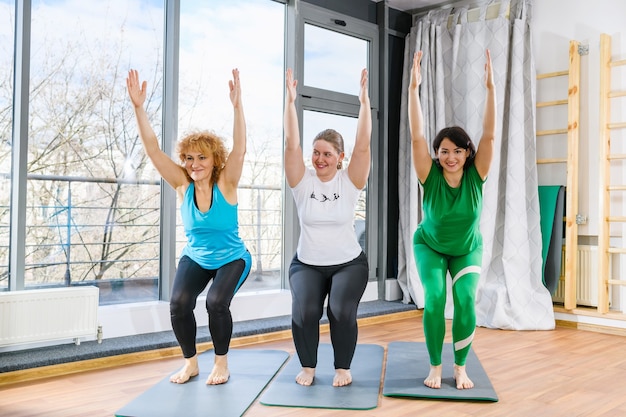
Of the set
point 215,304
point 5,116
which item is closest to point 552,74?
point 215,304

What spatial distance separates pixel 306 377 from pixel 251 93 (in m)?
2.60

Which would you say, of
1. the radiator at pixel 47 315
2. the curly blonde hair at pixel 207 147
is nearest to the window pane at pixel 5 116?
the radiator at pixel 47 315

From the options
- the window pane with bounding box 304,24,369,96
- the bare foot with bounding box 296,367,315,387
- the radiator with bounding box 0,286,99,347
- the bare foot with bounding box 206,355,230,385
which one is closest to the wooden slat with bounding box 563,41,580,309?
the window pane with bounding box 304,24,369,96

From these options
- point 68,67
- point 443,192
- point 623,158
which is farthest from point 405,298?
point 68,67

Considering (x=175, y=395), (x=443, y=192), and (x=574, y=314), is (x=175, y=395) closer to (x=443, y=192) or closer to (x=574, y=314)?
(x=443, y=192)

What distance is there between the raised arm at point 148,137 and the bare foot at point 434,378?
1.52 m

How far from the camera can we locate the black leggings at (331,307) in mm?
2781

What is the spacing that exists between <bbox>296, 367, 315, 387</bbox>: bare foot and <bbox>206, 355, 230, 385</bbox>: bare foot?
1.15 feet

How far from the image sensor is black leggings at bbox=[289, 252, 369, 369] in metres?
2.78

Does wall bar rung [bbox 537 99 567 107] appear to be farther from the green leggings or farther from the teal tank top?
the teal tank top

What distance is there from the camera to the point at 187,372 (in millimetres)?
2875

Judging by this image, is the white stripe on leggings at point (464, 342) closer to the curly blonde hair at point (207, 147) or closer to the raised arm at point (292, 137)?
the raised arm at point (292, 137)

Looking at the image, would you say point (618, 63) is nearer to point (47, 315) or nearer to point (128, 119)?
point (128, 119)

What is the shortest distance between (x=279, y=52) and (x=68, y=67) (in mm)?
1694
